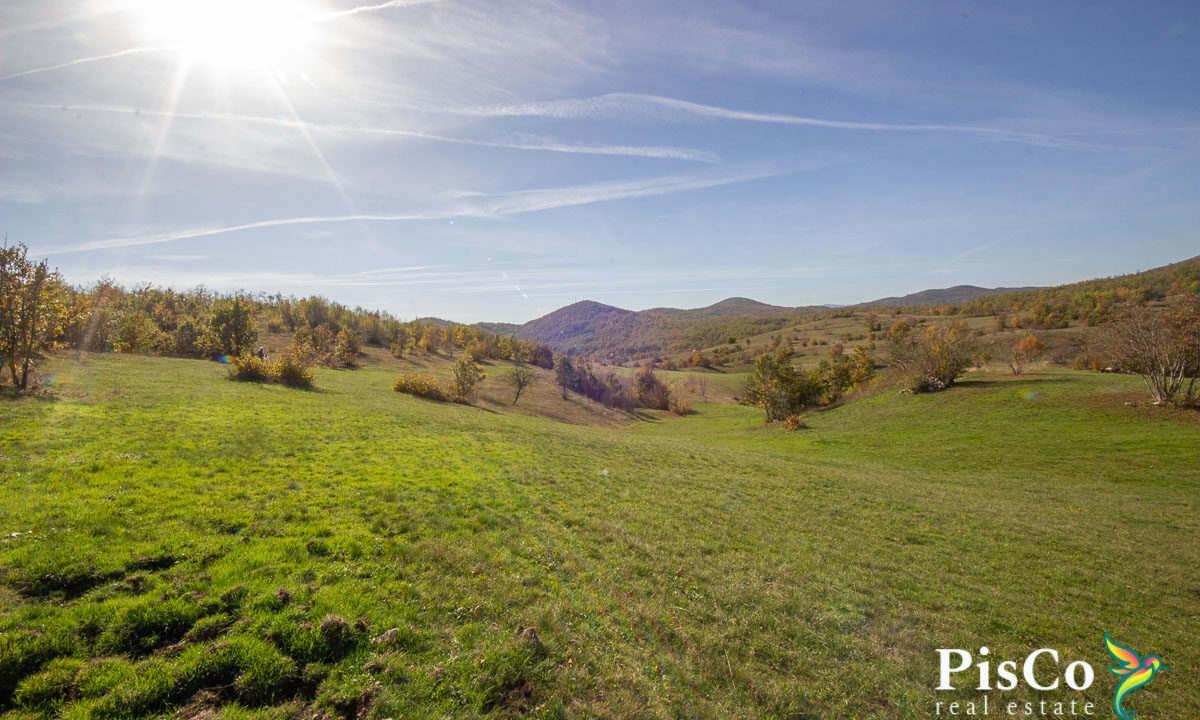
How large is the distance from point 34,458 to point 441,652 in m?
13.3

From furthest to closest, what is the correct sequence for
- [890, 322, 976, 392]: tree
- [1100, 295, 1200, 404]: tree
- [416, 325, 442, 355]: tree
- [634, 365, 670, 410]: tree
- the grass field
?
[416, 325, 442, 355]: tree → [634, 365, 670, 410]: tree → [890, 322, 976, 392]: tree → [1100, 295, 1200, 404]: tree → the grass field

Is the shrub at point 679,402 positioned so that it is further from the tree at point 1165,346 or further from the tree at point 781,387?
the tree at point 1165,346

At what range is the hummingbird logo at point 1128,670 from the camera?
22.0 feet

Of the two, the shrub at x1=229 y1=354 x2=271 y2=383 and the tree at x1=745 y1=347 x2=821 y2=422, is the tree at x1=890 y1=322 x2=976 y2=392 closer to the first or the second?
the tree at x1=745 y1=347 x2=821 y2=422

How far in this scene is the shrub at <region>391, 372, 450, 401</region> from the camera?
149 feet

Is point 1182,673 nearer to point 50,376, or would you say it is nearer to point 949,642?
point 949,642

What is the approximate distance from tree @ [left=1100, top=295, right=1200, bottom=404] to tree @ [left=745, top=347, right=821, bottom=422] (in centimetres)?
2411

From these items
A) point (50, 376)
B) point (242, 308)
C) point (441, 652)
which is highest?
point (242, 308)

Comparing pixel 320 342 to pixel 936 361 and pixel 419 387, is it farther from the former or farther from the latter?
pixel 936 361

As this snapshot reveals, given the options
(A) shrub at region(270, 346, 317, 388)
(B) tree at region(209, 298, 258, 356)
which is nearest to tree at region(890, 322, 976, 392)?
(A) shrub at region(270, 346, 317, 388)

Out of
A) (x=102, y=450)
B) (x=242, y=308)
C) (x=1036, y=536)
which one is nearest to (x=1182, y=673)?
(x=1036, y=536)

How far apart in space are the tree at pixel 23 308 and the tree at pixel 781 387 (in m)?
53.7

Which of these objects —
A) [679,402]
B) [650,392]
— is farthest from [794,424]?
[650,392]

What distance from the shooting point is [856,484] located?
62.8 feet
